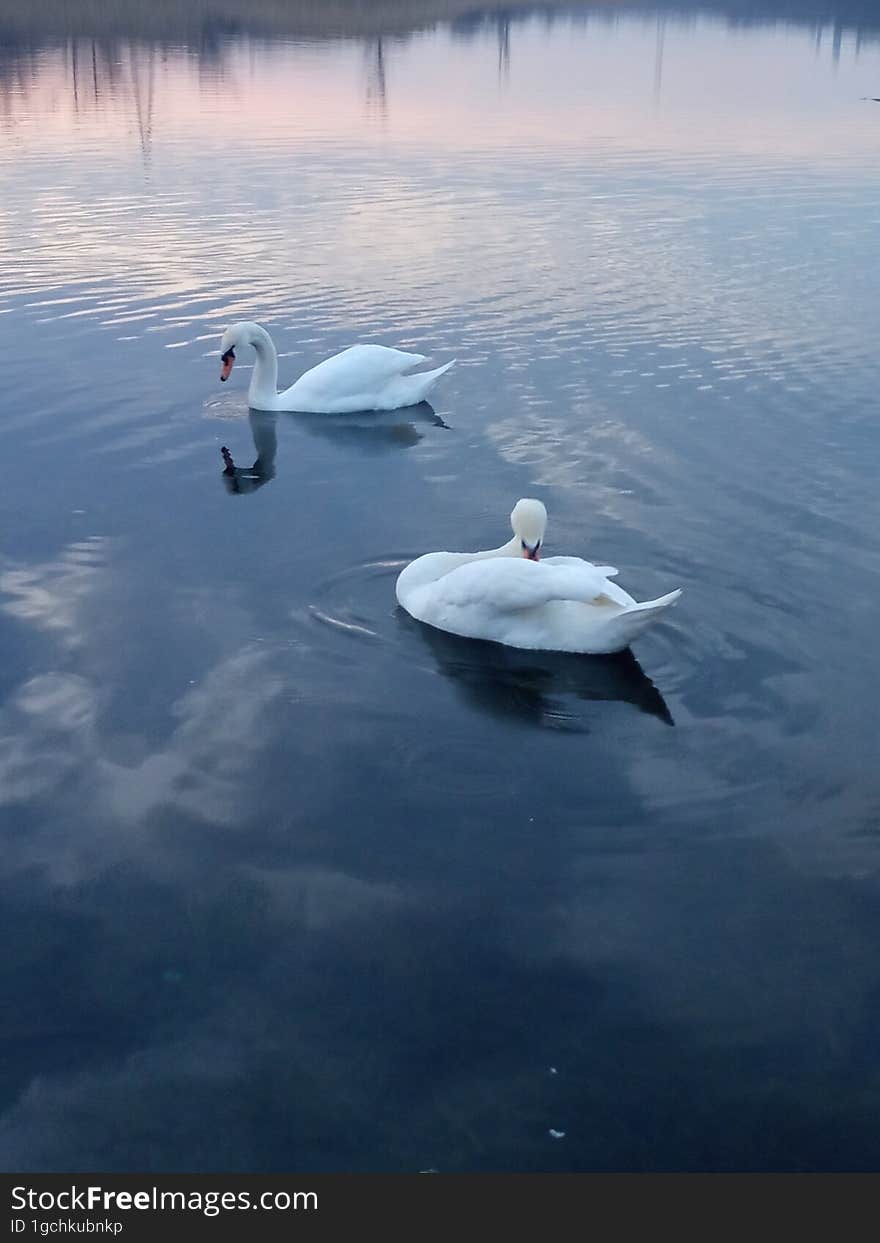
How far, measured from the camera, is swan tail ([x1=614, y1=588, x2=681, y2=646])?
8.69 metres

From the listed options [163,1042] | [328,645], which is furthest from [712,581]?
[163,1042]

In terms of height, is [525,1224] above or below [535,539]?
below

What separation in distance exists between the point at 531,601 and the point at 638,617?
70cm

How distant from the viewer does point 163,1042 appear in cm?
610

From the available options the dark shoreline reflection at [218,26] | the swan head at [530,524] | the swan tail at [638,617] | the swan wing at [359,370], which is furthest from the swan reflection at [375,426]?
the dark shoreline reflection at [218,26]

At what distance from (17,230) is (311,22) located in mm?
50879

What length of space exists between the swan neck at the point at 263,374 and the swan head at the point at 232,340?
5 centimetres

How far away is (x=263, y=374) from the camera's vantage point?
49.6ft

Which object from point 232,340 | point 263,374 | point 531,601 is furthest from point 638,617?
point 232,340

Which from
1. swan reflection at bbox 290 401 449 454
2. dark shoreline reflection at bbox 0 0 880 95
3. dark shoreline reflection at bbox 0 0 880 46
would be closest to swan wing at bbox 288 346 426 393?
swan reflection at bbox 290 401 449 454

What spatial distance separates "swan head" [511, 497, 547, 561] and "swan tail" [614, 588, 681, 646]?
2.99 feet

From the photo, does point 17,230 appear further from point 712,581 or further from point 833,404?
point 712,581

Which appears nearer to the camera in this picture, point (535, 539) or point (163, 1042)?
point (163, 1042)

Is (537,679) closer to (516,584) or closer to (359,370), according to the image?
(516,584)
